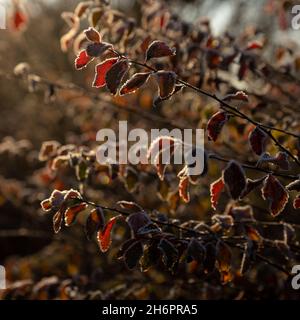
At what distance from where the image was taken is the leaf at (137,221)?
150 centimetres

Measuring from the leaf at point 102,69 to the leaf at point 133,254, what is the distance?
1.64 feet

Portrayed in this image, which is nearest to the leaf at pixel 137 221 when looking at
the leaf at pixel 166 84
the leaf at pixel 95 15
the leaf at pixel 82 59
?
the leaf at pixel 166 84

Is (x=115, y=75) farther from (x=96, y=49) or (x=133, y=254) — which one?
(x=133, y=254)

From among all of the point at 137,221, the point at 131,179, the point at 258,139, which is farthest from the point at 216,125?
the point at 131,179

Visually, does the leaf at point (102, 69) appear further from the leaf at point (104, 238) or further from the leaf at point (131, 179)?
the leaf at point (131, 179)

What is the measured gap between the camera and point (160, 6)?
2.74m

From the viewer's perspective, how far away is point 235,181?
4.75 feet

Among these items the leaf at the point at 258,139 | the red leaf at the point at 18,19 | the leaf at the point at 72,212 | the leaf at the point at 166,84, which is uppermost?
the red leaf at the point at 18,19

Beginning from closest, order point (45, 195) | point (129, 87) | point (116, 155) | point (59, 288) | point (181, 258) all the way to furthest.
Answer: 1. point (129, 87)
2. point (181, 258)
3. point (116, 155)
4. point (59, 288)
5. point (45, 195)

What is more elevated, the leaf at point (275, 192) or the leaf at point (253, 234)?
the leaf at point (275, 192)
